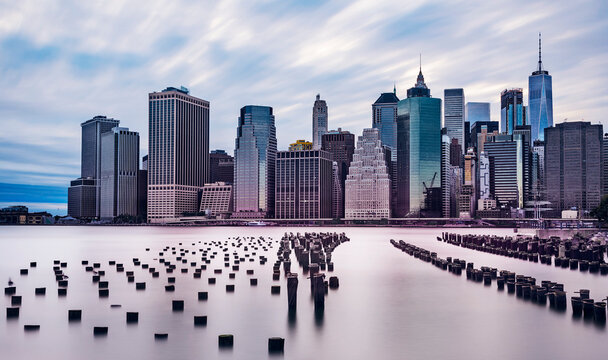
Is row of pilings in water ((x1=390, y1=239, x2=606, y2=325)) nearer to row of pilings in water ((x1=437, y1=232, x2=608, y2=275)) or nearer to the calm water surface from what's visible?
the calm water surface

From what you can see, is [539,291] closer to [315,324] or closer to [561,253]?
[315,324]

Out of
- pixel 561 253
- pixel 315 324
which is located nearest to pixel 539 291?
pixel 315 324

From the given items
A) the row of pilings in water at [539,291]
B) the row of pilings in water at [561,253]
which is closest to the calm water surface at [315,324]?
the row of pilings in water at [539,291]

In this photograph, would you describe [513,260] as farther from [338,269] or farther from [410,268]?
[338,269]

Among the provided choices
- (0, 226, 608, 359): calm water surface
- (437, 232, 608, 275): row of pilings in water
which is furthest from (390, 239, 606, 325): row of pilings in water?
(437, 232, 608, 275): row of pilings in water

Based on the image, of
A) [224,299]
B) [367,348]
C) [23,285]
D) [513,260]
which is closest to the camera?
[367,348]

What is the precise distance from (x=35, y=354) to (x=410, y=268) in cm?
4500

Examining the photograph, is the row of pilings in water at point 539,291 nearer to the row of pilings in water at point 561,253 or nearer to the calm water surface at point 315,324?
the calm water surface at point 315,324

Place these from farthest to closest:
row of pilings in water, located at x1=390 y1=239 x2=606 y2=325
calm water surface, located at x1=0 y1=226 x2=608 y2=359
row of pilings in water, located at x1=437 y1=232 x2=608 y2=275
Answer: row of pilings in water, located at x1=437 y1=232 x2=608 y2=275, row of pilings in water, located at x1=390 y1=239 x2=606 y2=325, calm water surface, located at x1=0 y1=226 x2=608 y2=359

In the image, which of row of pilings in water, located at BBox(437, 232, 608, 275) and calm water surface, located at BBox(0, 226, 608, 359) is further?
row of pilings in water, located at BBox(437, 232, 608, 275)

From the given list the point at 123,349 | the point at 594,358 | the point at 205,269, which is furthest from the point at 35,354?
the point at 205,269

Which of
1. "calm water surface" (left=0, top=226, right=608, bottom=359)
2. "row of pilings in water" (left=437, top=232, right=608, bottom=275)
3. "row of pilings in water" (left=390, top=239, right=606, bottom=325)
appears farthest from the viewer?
"row of pilings in water" (left=437, top=232, right=608, bottom=275)

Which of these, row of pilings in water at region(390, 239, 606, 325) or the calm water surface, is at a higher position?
row of pilings in water at region(390, 239, 606, 325)

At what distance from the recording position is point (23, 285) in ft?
170
